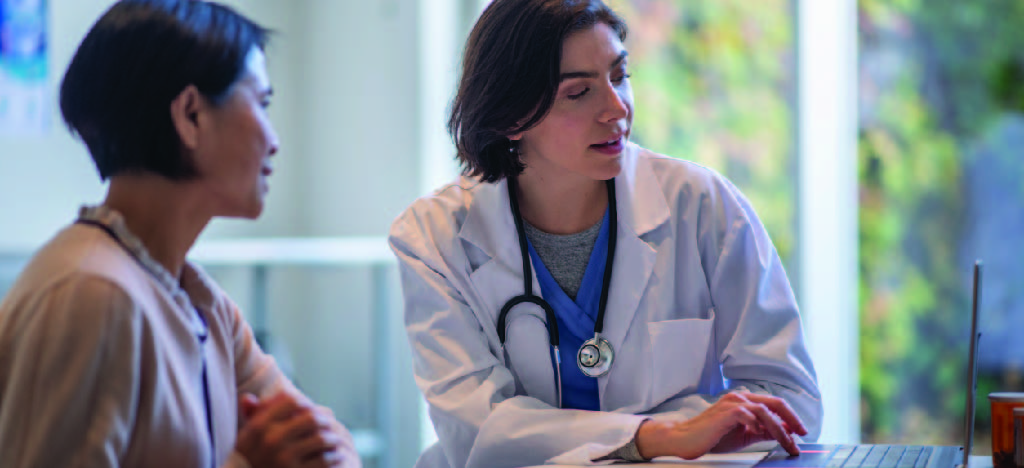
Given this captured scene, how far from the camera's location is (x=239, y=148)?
104 centimetres

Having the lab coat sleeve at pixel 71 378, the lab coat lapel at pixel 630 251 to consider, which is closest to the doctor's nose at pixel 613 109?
the lab coat lapel at pixel 630 251

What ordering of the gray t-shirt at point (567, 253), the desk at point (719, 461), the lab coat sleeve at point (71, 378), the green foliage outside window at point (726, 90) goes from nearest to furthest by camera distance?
the lab coat sleeve at point (71, 378) < the desk at point (719, 461) < the gray t-shirt at point (567, 253) < the green foliage outside window at point (726, 90)

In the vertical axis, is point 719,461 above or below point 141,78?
below

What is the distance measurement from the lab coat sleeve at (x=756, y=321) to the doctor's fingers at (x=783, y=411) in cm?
18

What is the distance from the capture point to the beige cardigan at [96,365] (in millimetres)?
838

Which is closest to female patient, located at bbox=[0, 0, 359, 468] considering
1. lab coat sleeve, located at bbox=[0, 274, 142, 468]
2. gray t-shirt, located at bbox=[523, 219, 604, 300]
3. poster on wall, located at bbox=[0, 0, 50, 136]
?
lab coat sleeve, located at bbox=[0, 274, 142, 468]

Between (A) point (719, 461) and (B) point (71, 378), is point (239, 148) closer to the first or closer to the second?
(B) point (71, 378)

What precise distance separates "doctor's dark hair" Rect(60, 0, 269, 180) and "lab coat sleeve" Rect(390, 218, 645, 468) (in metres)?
0.59

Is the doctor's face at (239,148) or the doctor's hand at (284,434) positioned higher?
the doctor's face at (239,148)

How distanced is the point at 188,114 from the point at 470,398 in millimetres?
630

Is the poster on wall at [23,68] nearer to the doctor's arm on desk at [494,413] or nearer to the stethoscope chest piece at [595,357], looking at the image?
the doctor's arm on desk at [494,413]

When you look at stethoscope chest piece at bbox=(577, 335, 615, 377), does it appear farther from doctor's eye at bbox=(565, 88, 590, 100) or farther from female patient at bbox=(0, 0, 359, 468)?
female patient at bbox=(0, 0, 359, 468)

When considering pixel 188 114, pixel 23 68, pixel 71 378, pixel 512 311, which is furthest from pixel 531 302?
pixel 23 68

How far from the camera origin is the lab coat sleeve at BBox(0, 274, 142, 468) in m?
0.84
